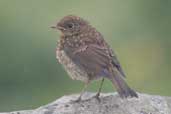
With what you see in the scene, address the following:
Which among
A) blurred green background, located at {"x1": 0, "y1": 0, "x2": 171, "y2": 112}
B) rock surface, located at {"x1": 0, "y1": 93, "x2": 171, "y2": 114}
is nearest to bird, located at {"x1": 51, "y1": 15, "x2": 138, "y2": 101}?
rock surface, located at {"x1": 0, "y1": 93, "x2": 171, "y2": 114}

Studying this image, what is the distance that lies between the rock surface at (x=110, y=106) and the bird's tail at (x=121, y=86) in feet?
0.43

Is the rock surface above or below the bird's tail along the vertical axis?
below

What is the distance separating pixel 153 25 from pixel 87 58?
8844 mm

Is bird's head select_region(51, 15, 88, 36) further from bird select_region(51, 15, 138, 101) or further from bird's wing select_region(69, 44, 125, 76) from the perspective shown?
bird's wing select_region(69, 44, 125, 76)

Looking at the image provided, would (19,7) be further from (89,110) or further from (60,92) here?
(89,110)

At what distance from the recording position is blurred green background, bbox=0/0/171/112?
58.2 ft

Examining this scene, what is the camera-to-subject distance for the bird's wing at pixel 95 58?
1196 centimetres

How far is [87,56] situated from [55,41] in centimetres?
620

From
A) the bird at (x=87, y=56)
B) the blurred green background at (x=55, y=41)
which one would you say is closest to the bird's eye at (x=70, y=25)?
the bird at (x=87, y=56)

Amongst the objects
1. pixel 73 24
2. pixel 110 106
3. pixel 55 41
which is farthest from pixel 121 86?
pixel 55 41

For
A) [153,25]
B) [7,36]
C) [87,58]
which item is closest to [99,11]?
[153,25]

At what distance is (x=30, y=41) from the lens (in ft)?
60.6

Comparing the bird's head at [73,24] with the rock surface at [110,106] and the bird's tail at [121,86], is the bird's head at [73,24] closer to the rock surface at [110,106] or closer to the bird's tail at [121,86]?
the bird's tail at [121,86]

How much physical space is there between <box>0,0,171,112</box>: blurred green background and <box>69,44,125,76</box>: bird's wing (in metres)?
4.16
